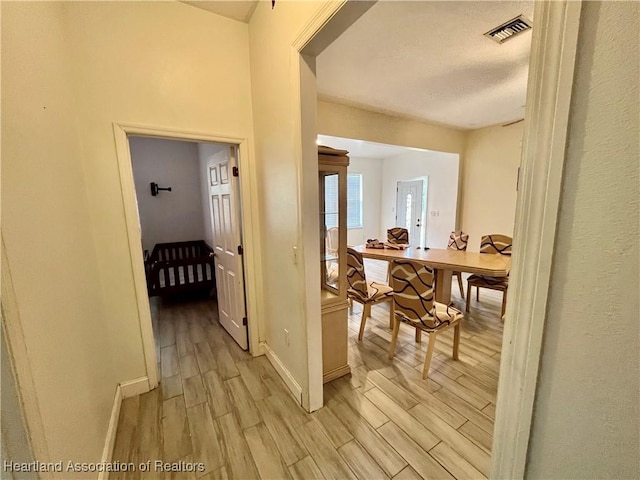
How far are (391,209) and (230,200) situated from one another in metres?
5.44

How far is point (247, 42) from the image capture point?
7.26ft

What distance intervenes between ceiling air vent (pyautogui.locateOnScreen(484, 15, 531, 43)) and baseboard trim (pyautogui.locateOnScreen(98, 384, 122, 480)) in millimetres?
3892

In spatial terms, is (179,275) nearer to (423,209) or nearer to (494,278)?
(494,278)

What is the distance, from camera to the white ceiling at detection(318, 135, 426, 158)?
13.8ft

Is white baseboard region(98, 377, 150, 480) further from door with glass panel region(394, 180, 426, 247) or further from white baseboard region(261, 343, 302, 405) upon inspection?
door with glass panel region(394, 180, 426, 247)

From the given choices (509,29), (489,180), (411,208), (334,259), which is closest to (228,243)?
(334,259)

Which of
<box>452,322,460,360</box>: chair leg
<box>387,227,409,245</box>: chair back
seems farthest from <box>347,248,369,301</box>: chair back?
<box>387,227,409,245</box>: chair back

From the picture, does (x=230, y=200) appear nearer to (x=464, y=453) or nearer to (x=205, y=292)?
(x=205, y=292)

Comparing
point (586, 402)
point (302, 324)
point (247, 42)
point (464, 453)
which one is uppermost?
point (247, 42)

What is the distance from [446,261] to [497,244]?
3.54 feet

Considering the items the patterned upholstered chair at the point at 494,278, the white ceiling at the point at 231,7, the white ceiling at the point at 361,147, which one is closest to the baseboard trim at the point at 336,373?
the patterned upholstered chair at the point at 494,278

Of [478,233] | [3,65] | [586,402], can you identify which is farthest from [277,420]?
[478,233]

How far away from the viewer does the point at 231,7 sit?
2.00 m

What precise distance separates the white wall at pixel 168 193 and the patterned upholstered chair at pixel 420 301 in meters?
3.87
